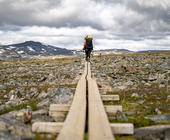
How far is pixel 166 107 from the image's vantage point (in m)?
19.7

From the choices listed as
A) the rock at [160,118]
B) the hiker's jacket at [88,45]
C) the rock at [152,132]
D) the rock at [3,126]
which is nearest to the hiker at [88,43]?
the hiker's jacket at [88,45]

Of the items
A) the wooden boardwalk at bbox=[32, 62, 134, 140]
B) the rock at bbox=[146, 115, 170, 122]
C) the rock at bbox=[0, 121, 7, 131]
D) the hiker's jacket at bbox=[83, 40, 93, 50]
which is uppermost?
the hiker's jacket at bbox=[83, 40, 93, 50]

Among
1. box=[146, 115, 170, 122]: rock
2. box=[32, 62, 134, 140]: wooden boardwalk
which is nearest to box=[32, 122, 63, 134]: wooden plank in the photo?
box=[32, 62, 134, 140]: wooden boardwalk

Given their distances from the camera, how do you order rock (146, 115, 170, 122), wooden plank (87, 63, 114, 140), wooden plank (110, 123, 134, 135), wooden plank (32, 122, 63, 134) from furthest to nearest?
rock (146, 115, 170, 122) < wooden plank (110, 123, 134, 135) < wooden plank (32, 122, 63, 134) < wooden plank (87, 63, 114, 140)

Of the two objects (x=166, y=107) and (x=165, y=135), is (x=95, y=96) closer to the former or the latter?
(x=165, y=135)

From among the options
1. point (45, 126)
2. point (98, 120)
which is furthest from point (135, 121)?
point (45, 126)

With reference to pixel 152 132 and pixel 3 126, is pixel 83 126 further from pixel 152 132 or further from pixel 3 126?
pixel 152 132

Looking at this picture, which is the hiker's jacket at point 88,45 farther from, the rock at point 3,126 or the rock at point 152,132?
the rock at point 3,126

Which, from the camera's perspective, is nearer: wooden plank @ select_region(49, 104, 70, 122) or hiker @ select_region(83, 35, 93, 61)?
wooden plank @ select_region(49, 104, 70, 122)

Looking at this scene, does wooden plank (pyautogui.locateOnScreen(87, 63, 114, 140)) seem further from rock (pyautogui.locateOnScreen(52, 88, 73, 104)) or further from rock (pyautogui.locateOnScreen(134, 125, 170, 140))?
rock (pyautogui.locateOnScreen(52, 88, 73, 104))

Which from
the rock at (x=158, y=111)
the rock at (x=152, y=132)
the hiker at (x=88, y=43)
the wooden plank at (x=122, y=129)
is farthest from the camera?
the hiker at (x=88, y=43)

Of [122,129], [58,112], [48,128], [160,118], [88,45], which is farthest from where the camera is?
[88,45]

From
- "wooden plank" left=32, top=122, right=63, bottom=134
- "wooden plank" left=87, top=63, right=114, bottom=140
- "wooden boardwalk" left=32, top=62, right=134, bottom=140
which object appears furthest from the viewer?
"wooden plank" left=32, top=122, right=63, bottom=134

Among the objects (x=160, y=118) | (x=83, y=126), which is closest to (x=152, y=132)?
(x=83, y=126)
